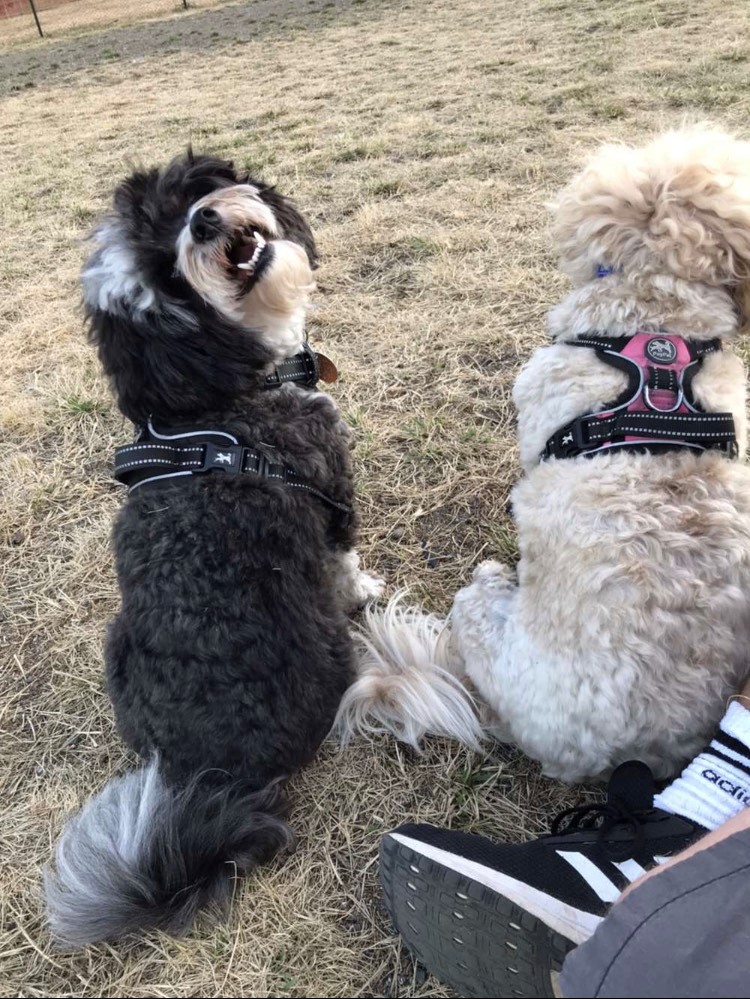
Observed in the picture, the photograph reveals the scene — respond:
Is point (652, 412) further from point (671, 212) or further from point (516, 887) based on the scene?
point (516, 887)

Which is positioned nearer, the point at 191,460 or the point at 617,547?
the point at 617,547

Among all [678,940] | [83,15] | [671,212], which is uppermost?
[83,15]

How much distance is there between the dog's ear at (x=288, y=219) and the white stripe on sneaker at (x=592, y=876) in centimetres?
183

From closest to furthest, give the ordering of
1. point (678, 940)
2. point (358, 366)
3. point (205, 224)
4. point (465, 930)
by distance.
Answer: point (678, 940) < point (465, 930) < point (205, 224) < point (358, 366)

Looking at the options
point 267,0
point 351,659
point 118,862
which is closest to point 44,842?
point 118,862

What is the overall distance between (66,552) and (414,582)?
4.64 ft

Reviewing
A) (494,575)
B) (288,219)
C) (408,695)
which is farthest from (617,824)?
(288,219)

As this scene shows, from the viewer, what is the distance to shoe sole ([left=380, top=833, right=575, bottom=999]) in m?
1.37

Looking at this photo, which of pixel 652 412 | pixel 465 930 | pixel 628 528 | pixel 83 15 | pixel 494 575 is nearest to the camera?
pixel 465 930

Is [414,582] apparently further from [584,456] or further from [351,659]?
[584,456]

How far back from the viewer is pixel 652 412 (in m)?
1.68

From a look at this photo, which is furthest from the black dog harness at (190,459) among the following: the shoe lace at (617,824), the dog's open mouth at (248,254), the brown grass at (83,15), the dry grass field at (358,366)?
the brown grass at (83,15)

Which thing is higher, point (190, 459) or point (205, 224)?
point (205, 224)

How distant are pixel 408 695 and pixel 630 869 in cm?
72
